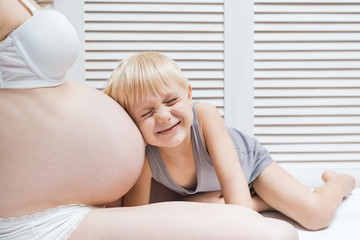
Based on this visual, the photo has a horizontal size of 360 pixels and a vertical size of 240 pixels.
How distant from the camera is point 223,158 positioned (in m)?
1.07

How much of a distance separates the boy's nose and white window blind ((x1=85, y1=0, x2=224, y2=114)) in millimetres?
557

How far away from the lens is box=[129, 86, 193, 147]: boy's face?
39.3 inches

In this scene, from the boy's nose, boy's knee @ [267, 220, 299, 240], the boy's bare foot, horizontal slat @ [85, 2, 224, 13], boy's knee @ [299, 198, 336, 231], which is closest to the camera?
boy's knee @ [267, 220, 299, 240]

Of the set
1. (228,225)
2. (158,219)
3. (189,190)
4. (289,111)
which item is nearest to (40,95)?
(158,219)

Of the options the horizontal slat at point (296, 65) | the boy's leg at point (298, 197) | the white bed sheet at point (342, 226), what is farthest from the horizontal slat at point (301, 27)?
the white bed sheet at point (342, 226)

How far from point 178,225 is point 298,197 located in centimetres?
59

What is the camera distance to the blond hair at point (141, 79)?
3.26 ft

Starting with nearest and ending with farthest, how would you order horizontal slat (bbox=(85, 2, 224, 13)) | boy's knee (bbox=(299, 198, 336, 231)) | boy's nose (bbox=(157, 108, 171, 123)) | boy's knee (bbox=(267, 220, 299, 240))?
boy's knee (bbox=(267, 220, 299, 240)), boy's nose (bbox=(157, 108, 171, 123)), boy's knee (bbox=(299, 198, 336, 231)), horizontal slat (bbox=(85, 2, 224, 13))

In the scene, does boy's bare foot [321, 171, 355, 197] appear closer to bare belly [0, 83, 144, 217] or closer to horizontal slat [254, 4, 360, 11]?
horizontal slat [254, 4, 360, 11]

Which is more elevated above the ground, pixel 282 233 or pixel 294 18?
pixel 294 18

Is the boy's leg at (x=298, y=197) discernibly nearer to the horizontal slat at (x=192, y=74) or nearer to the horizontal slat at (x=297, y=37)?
the horizontal slat at (x=192, y=74)

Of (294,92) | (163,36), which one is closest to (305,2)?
(294,92)

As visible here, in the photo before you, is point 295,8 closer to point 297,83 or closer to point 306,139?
point 297,83

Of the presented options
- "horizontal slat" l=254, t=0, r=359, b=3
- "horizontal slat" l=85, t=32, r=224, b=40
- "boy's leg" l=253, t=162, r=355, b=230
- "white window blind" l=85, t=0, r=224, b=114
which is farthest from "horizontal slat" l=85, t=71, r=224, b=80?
"boy's leg" l=253, t=162, r=355, b=230
